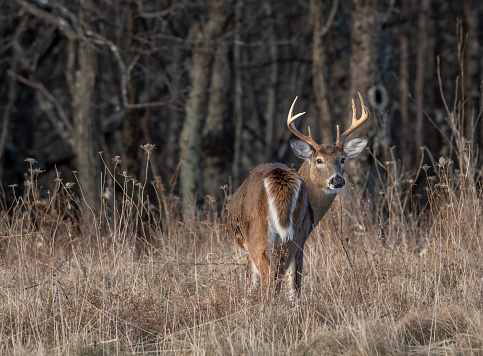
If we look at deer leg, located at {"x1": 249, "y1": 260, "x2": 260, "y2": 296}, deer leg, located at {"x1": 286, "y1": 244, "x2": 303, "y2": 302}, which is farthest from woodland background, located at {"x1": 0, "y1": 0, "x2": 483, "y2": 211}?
deer leg, located at {"x1": 286, "y1": 244, "x2": 303, "y2": 302}

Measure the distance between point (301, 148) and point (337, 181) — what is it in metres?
0.58

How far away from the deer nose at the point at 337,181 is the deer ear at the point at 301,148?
47 cm

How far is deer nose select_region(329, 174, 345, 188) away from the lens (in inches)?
256

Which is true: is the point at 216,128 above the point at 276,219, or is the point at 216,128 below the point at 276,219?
below

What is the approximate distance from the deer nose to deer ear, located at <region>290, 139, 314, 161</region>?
1.54ft

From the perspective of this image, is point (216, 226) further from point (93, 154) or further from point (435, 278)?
point (93, 154)

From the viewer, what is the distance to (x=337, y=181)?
21.4ft

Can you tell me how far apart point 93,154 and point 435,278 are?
6.02 metres

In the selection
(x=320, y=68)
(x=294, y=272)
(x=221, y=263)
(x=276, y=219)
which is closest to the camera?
(x=276, y=219)

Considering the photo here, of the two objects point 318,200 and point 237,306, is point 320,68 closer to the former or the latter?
point 318,200

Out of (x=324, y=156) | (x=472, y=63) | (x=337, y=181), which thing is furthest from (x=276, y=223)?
(x=472, y=63)

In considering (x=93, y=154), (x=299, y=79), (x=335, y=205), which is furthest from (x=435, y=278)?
(x=299, y=79)

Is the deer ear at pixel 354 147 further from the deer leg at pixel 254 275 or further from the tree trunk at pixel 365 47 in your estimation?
the tree trunk at pixel 365 47

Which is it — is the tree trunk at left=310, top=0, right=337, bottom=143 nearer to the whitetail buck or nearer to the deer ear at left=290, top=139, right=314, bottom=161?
the deer ear at left=290, top=139, right=314, bottom=161
